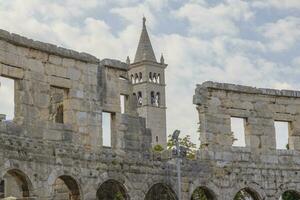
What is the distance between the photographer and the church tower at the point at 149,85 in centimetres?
6894

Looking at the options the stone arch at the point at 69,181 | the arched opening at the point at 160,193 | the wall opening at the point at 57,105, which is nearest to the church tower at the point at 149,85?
the wall opening at the point at 57,105

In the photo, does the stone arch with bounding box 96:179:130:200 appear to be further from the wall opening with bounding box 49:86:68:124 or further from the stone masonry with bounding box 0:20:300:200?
the wall opening with bounding box 49:86:68:124

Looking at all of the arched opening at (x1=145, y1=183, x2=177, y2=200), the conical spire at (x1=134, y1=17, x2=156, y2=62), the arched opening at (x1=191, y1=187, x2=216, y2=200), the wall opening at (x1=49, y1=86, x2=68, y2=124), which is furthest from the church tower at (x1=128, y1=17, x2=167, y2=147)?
the arched opening at (x1=145, y1=183, x2=177, y2=200)

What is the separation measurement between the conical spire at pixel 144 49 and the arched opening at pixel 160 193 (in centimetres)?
4790

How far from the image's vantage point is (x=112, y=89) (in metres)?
21.4

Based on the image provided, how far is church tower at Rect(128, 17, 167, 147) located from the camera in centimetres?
6894

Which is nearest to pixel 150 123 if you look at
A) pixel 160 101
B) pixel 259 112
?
pixel 160 101

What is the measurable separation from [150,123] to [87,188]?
48.7m

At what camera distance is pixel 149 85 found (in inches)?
2795

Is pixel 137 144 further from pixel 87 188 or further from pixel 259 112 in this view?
pixel 259 112

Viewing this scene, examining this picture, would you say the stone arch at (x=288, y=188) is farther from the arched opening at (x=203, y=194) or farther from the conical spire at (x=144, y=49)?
the conical spire at (x=144, y=49)

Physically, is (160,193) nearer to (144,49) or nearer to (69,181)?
(69,181)

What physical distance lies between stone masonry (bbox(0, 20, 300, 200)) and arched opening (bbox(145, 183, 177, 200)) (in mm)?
36

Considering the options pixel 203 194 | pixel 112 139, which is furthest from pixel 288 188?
pixel 112 139
